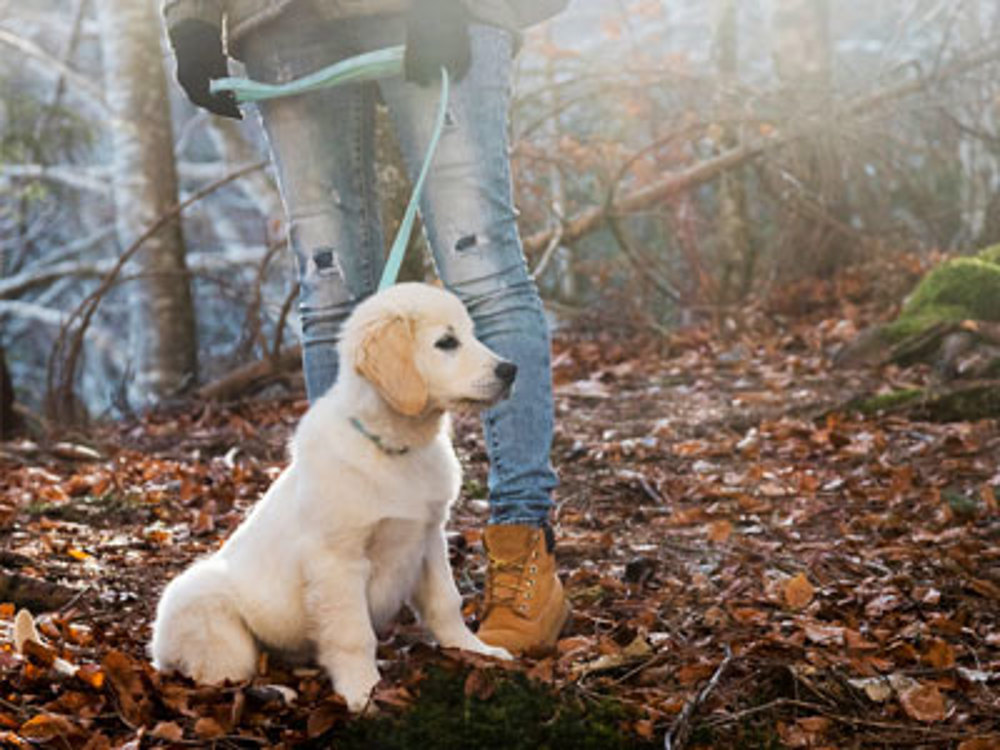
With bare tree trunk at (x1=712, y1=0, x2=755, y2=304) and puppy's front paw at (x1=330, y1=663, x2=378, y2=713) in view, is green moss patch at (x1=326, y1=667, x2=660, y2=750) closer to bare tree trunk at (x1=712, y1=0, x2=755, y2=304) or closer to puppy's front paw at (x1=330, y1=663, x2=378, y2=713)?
puppy's front paw at (x1=330, y1=663, x2=378, y2=713)

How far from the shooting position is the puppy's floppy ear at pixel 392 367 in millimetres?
2686

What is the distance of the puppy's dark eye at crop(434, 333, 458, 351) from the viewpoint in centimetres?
280

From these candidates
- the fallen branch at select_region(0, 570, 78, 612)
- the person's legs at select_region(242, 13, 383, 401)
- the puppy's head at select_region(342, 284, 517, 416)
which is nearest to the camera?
the puppy's head at select_region(342, 284, 517, 416)

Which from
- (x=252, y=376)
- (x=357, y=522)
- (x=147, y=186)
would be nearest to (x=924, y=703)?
(x=357, y=522)

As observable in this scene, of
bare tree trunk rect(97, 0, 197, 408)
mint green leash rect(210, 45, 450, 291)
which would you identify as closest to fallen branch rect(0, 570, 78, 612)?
mint green leash rect(210, 45, 450, 291)

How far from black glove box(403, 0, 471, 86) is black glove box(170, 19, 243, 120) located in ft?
1.98

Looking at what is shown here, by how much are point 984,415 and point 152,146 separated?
24.6 feet

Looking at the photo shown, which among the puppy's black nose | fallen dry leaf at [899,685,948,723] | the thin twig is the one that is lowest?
fallen dry leaf at [899,685,948,723]

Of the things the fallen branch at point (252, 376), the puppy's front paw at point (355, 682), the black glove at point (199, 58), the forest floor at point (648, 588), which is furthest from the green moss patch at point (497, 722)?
the fallen branch at point (252, 376)

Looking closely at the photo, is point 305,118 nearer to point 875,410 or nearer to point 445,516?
point 445,516

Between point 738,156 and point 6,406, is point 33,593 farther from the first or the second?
point 738,156

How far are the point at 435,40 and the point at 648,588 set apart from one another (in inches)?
69.1

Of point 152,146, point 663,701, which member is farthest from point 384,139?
point 152,146

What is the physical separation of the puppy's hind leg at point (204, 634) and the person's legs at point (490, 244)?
72 cm
